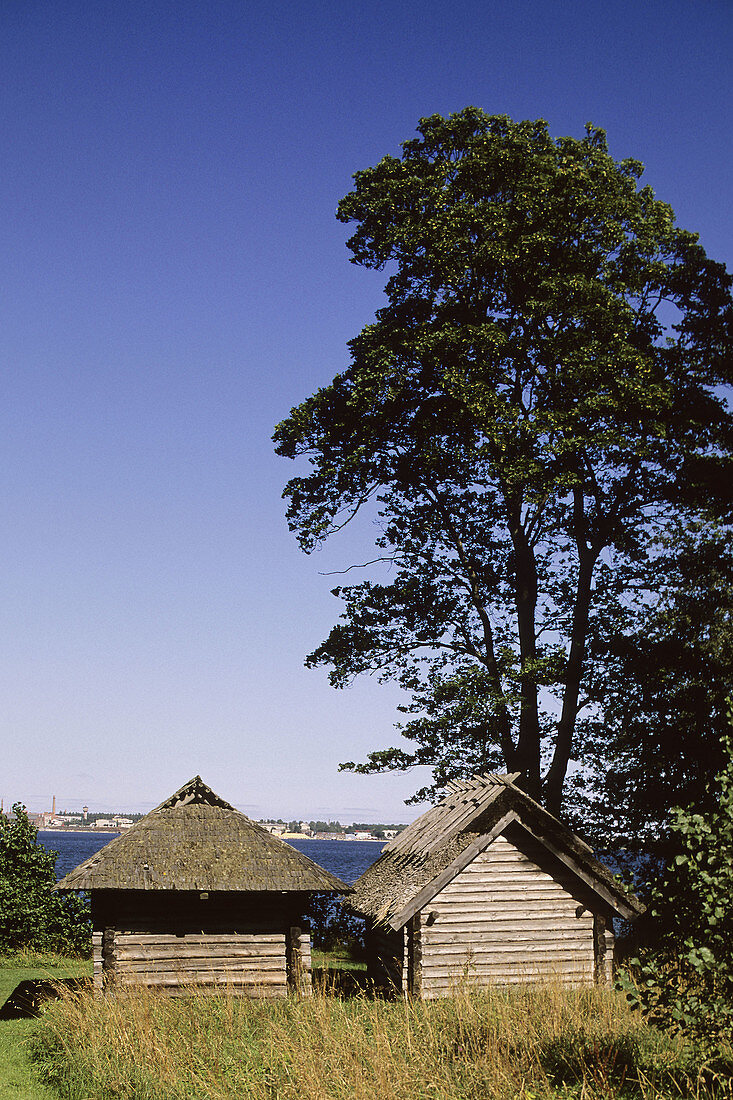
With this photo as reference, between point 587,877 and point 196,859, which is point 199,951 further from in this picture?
point 587,877

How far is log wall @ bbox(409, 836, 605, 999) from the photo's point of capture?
19.8 m

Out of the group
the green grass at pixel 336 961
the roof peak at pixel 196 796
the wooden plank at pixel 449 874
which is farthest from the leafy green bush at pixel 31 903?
the wooden plank at pixel 449 874

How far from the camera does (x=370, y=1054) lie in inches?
479

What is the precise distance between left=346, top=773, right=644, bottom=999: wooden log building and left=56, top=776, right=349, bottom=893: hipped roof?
6.74 feet

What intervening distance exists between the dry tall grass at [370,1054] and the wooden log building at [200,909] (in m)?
3.38

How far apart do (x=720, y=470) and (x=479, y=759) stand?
34.6 ft

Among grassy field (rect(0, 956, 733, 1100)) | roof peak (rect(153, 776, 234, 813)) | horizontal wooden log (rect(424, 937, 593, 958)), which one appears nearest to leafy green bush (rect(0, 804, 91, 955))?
roof peak (rect(153, 776, 234, 813))

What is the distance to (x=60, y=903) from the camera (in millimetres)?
32562

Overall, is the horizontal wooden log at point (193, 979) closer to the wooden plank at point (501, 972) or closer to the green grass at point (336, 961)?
the wooden plank at point (501, 972)

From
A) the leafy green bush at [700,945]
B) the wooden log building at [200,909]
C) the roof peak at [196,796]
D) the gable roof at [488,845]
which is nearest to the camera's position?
the leafy green bush at [700,945]

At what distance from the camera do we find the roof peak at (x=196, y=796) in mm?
22562

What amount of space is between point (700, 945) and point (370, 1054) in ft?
15.3

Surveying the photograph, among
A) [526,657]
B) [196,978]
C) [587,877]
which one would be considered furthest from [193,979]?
[526,657]

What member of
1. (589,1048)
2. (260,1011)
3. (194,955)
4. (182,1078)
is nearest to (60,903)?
(194,955)
